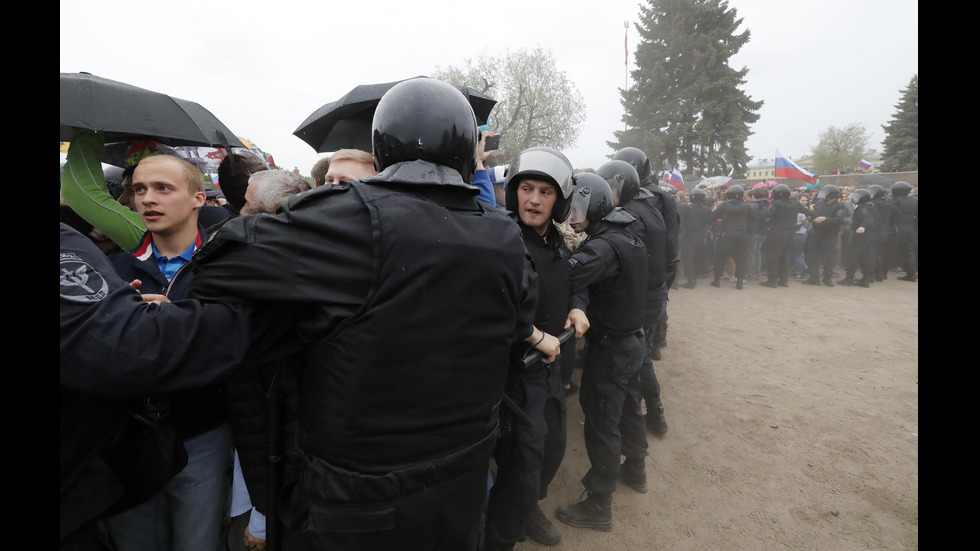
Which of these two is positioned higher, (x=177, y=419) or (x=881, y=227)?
(x=881, y=227)

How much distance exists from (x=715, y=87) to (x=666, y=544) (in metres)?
30.3

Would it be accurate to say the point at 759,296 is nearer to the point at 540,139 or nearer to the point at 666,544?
the point at 666,544

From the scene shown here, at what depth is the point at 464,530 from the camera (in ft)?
5.00

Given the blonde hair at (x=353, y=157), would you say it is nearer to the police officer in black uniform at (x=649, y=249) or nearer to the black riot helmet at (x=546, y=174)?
the black riot helmet at (x=546, y=174)

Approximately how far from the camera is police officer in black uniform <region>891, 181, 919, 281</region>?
11102mm

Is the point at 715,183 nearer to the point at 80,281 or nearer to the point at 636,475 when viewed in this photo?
the point at 636,475

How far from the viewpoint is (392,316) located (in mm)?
1237

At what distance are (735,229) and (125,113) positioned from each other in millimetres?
11229

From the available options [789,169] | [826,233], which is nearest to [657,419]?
[826,233]

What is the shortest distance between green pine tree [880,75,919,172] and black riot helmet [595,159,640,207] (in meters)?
29.8

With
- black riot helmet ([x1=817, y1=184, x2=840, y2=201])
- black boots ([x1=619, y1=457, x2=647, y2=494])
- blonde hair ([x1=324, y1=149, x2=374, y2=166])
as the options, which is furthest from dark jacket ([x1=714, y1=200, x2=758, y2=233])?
blonde hair ([x1=324, y1=149, x2=374, y2=166])

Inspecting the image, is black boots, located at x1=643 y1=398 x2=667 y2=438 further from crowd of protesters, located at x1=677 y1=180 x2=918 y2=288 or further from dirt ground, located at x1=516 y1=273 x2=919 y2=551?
crowd of protesters, located at x1=677 y1=180 x2=918 y2=288

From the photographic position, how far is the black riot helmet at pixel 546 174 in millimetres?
2652
